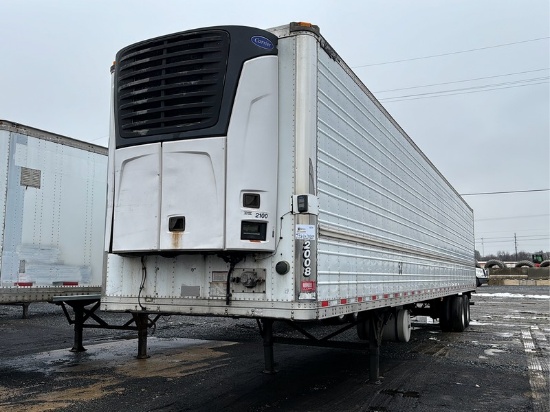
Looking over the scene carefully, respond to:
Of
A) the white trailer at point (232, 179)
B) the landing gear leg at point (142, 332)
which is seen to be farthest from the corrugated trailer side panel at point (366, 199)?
the landing gear leg at point (142, 332)

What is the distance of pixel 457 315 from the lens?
543 inches

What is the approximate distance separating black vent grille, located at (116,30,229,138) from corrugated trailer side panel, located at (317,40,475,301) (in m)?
1.19

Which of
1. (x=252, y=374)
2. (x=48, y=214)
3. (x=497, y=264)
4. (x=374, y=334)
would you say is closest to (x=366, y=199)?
(x=374, y=334)

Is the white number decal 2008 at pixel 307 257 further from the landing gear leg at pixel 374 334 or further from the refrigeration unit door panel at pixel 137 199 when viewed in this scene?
the landing gear leg at pixel 374 334

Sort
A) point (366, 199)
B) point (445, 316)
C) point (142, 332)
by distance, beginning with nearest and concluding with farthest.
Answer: point (366, 199) < point (142, 332) < point (445, 316)

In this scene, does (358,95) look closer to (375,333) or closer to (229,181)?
(229,181)

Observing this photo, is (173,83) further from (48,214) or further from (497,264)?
(497,264)

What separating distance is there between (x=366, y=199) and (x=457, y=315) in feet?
27.6

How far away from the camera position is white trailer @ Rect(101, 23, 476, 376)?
16.4 ft

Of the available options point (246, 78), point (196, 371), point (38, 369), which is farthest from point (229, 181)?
point (38, 369)

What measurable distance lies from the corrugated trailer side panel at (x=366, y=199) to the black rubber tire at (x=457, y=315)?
10.8 feet

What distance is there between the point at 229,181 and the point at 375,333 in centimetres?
341

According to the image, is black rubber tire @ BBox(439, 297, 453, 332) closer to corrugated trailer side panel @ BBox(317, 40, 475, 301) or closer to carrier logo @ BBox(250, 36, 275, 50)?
corrugated trailer side panel @ BBox(317, 40, 475, 301)

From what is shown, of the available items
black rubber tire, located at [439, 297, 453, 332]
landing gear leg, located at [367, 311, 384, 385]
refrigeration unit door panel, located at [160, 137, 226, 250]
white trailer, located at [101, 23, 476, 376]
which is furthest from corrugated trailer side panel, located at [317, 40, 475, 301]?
black rubber tire, located at [439, 297, 453, 332]
